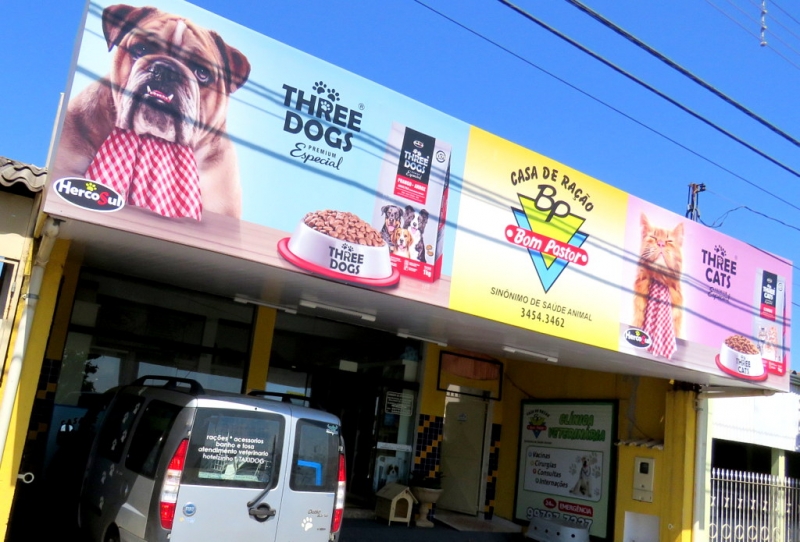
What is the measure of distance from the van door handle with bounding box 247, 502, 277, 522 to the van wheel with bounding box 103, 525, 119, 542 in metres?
1.27

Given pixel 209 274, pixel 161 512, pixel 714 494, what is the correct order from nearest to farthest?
pixel 161 512, pixel 209 274, pixel 714 494

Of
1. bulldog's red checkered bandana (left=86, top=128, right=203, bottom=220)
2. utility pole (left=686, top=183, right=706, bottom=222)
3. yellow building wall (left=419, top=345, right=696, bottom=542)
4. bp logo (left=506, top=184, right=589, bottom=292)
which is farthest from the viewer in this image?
utility pole (left=686, top=183, right=706, bottom=222)

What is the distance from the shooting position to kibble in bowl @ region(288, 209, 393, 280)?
7.45 metres

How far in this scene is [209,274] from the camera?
8.76m

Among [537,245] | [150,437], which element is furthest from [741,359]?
[150,437]

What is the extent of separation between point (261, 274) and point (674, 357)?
590 centimetres

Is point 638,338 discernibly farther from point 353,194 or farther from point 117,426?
point 117,426

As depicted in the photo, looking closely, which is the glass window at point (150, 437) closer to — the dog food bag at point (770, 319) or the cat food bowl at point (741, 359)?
the cat food bowl at point (741, 359)

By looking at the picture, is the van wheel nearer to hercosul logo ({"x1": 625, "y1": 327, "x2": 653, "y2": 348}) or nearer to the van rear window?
the van rear window

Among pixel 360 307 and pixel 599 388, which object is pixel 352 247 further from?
pixel 599 388

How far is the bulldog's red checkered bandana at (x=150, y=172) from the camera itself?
649 centimetres

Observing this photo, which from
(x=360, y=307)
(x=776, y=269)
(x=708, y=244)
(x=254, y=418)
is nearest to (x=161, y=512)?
(x=254, y=418)

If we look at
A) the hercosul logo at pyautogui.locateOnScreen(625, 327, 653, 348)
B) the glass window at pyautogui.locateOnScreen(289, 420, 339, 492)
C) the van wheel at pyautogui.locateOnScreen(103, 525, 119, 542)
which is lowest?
the van wheel at pyautogui.locateOnScreen(103, 525, 119, 542)

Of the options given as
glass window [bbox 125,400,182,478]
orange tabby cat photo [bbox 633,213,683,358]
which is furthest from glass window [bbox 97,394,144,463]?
orange tabby cat photo [bbox 633,213,683,358]
